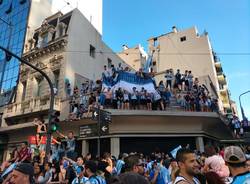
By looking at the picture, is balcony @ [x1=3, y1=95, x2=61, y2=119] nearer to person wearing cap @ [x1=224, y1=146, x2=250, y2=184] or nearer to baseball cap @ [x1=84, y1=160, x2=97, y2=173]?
baseball cap @ [x1=84, y1=160, x2=97, y2=173]

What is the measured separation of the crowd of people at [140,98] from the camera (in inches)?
671

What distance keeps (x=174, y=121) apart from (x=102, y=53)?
42.6ft

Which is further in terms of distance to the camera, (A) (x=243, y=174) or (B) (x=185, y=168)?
(B) (x=185, y=168)

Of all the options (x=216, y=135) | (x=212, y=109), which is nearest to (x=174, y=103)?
(x=212, y=109)

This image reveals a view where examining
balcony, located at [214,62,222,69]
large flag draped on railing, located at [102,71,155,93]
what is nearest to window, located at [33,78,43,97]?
large flag draped on railing, located at [102,71,155,93]

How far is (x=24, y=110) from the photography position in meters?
22.1

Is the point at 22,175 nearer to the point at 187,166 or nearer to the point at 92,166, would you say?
the point at 92,166

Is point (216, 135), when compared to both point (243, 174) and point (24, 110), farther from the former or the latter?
point (243, 174)

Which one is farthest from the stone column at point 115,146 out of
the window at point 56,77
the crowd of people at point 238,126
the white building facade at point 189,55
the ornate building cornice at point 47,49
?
the white building facade at point 189,55

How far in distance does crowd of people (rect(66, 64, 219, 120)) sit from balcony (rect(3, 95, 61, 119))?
9.24ft

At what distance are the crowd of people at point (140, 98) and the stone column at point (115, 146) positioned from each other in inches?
87.3

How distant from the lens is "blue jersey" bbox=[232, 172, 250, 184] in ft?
9.51

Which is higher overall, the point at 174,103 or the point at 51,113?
the point at 174,103

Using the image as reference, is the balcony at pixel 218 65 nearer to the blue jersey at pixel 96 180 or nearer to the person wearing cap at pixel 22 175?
the blue jersey at pixel 96 180
